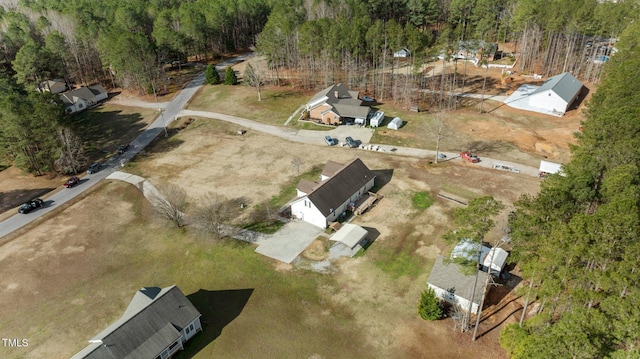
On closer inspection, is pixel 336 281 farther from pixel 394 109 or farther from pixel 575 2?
pixel 575 2

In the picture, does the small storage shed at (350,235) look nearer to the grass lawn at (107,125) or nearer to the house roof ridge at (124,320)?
the house roof ridge at (124,320)

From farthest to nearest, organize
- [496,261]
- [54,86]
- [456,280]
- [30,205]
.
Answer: [54,86] → [30,205] → [496,261] → [456,280]

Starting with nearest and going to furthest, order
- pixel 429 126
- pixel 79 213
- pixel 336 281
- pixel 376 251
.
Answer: pixel 336 281, pixel 376 251, pixel 79 213, pixel 429 126

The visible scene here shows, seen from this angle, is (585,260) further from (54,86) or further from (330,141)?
(54,86)

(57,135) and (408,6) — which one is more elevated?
(408,6)

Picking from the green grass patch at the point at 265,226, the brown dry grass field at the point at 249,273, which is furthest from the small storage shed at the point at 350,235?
the green grass patch at the point at 265,226

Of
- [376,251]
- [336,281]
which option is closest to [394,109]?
[376,251]

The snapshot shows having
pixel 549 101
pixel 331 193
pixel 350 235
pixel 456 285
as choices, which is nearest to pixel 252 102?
pixel 331 193
